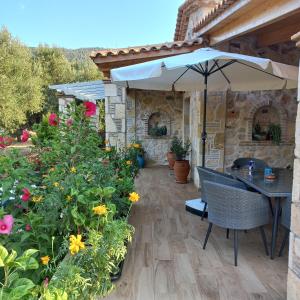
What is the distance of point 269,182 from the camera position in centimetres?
338

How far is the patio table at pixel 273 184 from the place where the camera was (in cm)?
294

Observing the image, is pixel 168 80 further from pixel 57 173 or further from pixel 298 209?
pixel 298 209

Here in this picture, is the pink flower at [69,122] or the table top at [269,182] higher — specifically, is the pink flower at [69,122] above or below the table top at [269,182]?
above

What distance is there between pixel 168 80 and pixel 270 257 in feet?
9.63

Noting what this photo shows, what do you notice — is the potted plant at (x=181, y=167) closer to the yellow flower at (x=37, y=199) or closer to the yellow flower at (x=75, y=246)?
the yellow flower at (x=37, y=199)

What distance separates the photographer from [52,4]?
64.5 ft

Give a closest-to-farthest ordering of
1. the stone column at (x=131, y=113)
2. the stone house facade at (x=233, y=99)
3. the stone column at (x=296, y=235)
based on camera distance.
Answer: the stone column at (x=296, y=235) → the stone house facade at (x=233, y=99) → the stone column at (x=131, y=113)

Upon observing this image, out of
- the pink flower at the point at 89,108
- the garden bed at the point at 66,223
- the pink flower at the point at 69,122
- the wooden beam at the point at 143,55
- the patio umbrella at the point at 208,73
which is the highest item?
the wooden beam at the point at 143,55

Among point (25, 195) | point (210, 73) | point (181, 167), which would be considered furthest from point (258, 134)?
point (25, 195)

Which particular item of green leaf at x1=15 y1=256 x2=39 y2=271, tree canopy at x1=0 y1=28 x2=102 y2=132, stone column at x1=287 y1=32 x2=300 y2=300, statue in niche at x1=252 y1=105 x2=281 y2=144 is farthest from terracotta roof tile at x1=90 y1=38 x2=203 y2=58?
tree canopy at x1=0 y1=28 x2=102 y2=132

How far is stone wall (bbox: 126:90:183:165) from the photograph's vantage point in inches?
334

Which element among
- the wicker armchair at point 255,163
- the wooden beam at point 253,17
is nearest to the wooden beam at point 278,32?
the wooden beam at point 253,17

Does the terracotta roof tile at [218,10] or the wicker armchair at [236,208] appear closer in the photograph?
the wicker armchair at [236,208]

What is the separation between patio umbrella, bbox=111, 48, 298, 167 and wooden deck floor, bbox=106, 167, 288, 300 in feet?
4.18
